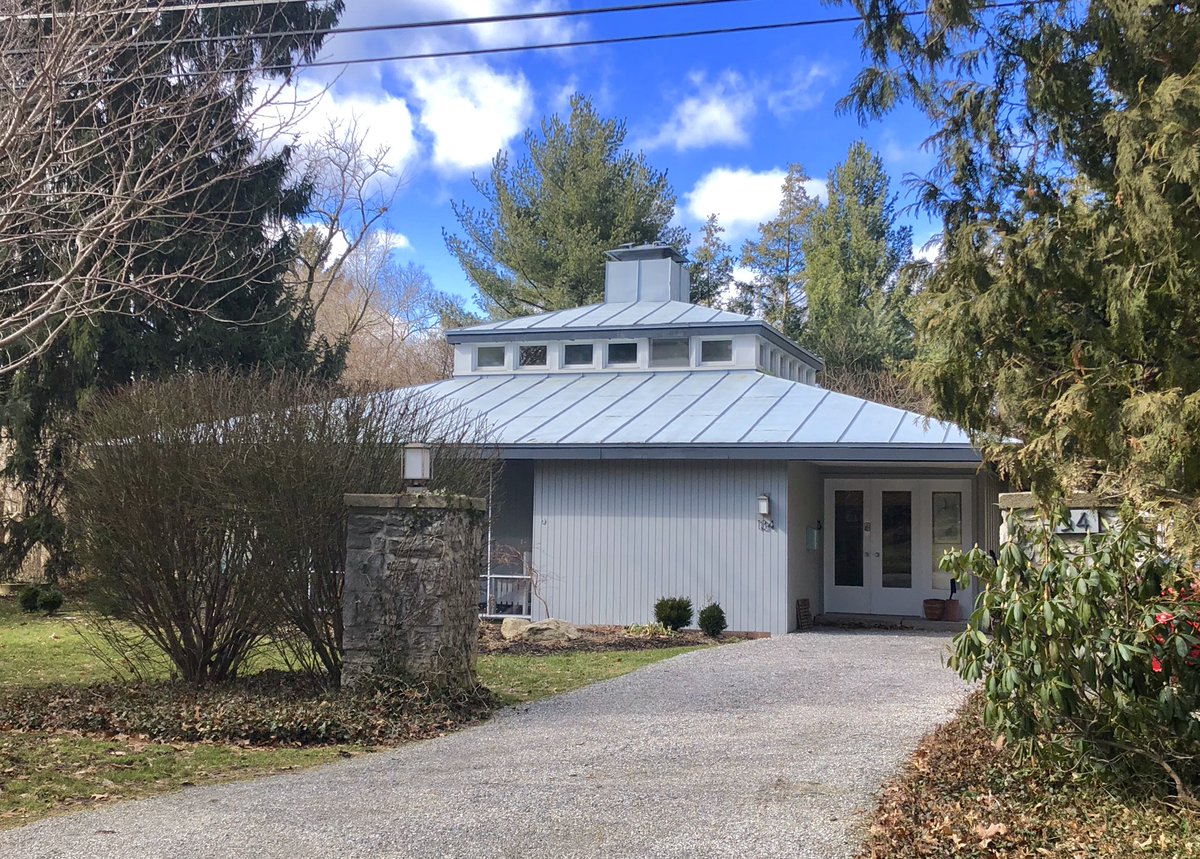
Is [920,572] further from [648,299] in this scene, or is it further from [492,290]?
[492,290]

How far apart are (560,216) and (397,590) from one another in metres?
26.1

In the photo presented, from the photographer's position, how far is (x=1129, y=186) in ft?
16.8

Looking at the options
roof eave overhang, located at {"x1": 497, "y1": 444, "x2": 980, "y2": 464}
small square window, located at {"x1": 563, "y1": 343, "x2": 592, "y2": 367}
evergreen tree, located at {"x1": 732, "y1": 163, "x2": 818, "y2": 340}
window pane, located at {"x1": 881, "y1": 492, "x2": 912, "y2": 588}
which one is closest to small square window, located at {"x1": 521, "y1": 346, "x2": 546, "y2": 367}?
small square window, located at {"x1": 563, "y1": 343, "x2": 592, "y2": 367}

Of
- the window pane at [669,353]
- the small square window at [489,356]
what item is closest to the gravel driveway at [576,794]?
the window pane at [669,353]

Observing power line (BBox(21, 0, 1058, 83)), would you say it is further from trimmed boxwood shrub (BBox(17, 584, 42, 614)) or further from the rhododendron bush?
trimmed boxwood shrub (BBox(17, 584, 42, 614))

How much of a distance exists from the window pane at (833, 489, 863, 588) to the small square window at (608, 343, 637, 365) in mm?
4376

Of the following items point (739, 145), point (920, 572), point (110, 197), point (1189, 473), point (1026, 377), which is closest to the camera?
point (1189, 473)

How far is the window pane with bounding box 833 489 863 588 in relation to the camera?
17562 millimetres

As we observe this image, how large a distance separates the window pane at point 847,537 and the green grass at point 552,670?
498cm

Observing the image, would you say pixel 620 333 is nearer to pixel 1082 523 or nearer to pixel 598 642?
pixel 598 642

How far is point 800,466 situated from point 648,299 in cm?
773

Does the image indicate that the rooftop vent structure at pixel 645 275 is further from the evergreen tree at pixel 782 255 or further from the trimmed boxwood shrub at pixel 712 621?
the evergreen tree at pixel 782 255

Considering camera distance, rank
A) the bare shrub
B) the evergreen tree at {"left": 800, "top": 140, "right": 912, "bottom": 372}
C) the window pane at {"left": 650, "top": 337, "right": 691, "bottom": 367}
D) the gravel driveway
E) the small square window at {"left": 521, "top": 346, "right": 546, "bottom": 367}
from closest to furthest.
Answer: the gravel driveway, the bare shrub, the window pane at {"left": 650, "top": 337, "right": 691, "bottom": 367}, the small square window at {"left": 521, "top": 346, "right": 546, "bottom": 367}, the evergreen tree at {"left": 800, "top": 140, "right": 912, "bottom": 372}

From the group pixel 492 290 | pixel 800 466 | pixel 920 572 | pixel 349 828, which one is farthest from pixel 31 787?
pixel 492 290
